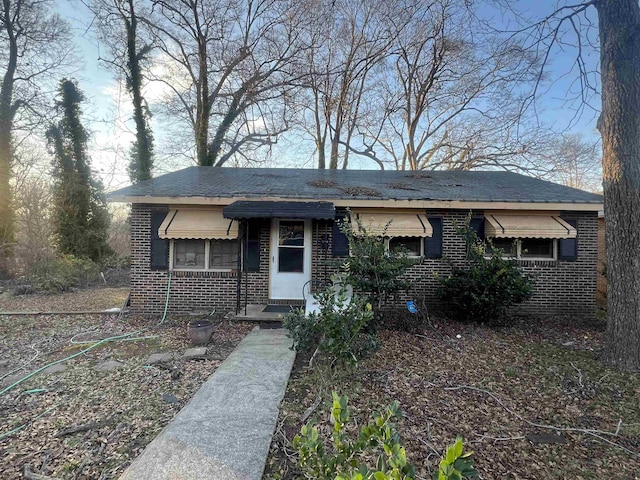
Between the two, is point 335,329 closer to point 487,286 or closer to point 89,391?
point 89,391

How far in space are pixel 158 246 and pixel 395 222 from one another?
553 cm

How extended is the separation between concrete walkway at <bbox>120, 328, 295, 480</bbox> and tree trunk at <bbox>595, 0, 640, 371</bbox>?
4837 millimetres

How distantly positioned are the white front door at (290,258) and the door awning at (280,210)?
2.58ft

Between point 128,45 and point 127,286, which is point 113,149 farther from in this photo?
point 127,286

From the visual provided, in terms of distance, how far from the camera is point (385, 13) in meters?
17.7

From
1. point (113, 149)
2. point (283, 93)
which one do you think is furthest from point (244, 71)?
point (113, 149)

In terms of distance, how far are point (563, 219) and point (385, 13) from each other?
15509mm

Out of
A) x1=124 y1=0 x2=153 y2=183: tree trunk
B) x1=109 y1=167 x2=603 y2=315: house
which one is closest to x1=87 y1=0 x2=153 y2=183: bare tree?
x1=124 y1=0 x2=153 y2=183: tree trunk

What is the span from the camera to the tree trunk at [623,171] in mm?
4648

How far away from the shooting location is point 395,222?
746cm

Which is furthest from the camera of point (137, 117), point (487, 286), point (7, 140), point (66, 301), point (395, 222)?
point (137, 117)

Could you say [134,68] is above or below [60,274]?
above

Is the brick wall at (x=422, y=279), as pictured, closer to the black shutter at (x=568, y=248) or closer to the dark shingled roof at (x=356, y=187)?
the black shutter at (x=568, y=248)

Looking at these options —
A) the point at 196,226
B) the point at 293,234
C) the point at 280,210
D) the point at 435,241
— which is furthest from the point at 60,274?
the point at 435,241
